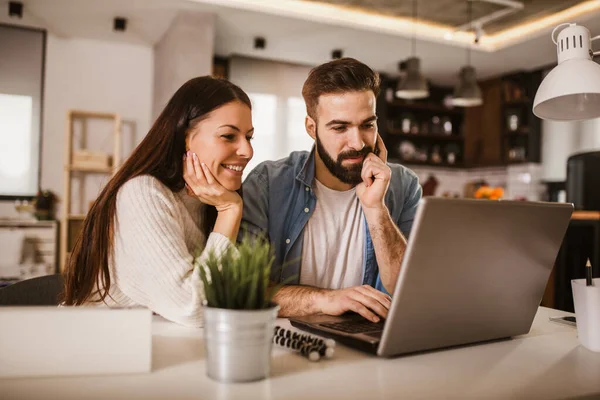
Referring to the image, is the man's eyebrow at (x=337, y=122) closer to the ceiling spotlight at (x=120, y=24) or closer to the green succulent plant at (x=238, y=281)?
the green succulent plant at (x=238, y=281)

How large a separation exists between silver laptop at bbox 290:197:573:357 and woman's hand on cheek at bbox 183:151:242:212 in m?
0.36

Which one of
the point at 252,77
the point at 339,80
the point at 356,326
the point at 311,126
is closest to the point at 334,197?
the point at 311,126

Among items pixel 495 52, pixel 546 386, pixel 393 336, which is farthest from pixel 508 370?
pixel 495 52

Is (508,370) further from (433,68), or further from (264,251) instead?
(433,68)

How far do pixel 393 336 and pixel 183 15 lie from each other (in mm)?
4338

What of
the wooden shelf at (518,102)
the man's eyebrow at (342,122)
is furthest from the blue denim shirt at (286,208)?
the wooden shelf at (518,102)

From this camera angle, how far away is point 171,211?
116 centimetres

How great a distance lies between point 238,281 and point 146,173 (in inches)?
25.6

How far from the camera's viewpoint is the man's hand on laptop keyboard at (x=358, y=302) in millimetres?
1098

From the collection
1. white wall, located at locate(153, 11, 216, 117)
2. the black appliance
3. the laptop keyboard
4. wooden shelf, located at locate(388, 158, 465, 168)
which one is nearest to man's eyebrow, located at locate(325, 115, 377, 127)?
the laptop keyboard

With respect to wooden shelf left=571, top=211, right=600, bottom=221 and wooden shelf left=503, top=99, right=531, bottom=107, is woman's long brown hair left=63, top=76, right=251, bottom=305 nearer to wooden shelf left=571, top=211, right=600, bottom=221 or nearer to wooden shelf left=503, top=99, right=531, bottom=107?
wooden shelf left=571, top=211, right=600, bottom=221

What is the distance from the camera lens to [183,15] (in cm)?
457

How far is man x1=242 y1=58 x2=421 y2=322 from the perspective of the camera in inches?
61.1

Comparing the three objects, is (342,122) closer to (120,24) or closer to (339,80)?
(339,80)
